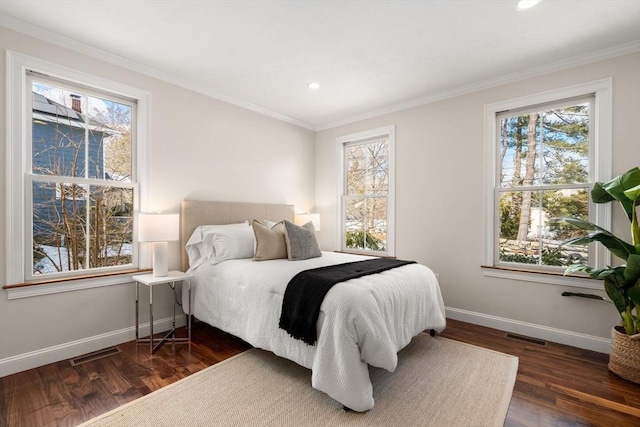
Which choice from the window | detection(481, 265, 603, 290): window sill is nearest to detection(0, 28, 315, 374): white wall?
the window

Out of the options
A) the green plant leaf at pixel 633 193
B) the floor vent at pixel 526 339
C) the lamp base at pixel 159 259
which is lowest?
the floor vent at pixel 526 339

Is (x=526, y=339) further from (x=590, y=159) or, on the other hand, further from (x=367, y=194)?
(x=367, y=194)

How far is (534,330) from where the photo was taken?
9.95 ft

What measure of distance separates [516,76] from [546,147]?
31.3 inches

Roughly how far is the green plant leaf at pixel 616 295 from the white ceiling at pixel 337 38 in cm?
200

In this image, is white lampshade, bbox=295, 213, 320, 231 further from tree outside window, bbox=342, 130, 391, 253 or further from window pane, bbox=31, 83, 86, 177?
window pane, bbox=31, 83, 86, 177

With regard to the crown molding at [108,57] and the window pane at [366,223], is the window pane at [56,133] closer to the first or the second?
the crown molding at [108,57]

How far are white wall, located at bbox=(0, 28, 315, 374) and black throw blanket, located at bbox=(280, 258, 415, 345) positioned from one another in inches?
67.6

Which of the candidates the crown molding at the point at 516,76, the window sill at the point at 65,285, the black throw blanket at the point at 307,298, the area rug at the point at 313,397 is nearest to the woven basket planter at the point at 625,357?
the area rug at the point at 313,397

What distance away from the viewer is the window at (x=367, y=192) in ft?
13.8

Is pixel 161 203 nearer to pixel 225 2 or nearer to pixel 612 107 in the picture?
pixel 225 2

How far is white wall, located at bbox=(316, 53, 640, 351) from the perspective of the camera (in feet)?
8.78

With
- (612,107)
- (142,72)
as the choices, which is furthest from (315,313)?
(612,107)

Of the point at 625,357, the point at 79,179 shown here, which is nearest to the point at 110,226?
the point at 79,179
